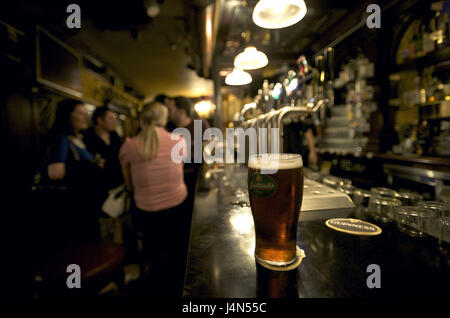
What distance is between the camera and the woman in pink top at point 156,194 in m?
2.16

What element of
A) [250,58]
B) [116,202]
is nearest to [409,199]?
[250,58]

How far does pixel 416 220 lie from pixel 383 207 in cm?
16

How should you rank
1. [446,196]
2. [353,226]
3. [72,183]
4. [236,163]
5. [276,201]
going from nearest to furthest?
1. [276,201]
2. [353,226]
3. [446,196]
4. [72,183]
5. [236,163]

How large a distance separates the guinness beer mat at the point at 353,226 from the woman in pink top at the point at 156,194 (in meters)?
1.63

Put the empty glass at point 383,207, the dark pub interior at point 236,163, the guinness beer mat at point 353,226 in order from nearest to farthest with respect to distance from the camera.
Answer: the dark pub interior at point 236,163, the guinness beer mat at point 353,226, the empty glass at point 383,207

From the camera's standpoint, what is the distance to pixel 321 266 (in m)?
0.63

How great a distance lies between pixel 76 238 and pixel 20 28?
348cm

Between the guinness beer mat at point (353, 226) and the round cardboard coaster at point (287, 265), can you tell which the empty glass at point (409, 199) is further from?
the round cardboard coaster at point (287, 265)

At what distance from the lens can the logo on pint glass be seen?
0.62 m

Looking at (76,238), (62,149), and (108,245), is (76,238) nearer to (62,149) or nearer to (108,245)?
(108,245)

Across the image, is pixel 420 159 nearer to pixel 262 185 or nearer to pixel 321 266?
pixel 321 266

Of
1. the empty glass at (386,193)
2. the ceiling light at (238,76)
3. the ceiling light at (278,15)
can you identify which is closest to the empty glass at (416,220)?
the empty glass at (386,193)

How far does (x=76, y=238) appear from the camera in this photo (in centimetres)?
220

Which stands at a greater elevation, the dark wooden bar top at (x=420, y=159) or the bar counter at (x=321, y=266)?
the dark wooden bar top at (x=420, y=159)
